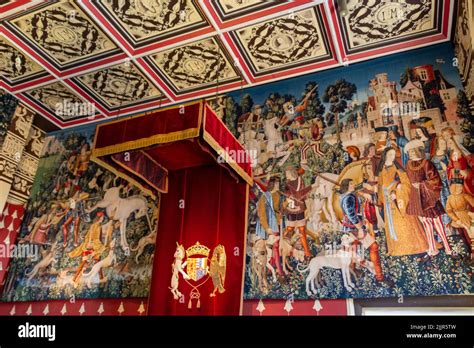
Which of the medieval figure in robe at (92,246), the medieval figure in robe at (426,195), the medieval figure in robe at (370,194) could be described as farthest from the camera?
the medieval figure in robe at (92,246)

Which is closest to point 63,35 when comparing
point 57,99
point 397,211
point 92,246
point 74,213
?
point 57,99

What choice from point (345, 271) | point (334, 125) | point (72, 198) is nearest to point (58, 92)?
point (72, 198)

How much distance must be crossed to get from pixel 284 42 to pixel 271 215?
2.74 m

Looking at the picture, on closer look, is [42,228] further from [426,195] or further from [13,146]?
[426,195]

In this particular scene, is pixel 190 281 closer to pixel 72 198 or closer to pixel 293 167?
pixel 293 167

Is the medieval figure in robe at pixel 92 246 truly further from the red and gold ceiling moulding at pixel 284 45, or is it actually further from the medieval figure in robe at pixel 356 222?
the medieval figure in robe at pixel 356 222

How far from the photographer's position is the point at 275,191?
620 cm

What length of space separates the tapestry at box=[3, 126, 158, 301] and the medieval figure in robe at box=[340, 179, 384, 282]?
Answer: 3.26 meters

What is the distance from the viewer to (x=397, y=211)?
529cm

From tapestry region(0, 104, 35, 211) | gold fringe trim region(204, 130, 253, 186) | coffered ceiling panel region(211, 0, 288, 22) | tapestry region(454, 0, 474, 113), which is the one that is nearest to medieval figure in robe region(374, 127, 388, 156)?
tapestry region(454, 0, 474, 113)

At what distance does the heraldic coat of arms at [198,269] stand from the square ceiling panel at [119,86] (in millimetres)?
3341

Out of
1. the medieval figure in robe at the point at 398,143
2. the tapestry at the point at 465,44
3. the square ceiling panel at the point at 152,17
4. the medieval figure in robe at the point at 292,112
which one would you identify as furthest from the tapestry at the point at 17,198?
the tapestry at the point at 465,44

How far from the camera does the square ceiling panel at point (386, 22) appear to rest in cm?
553
